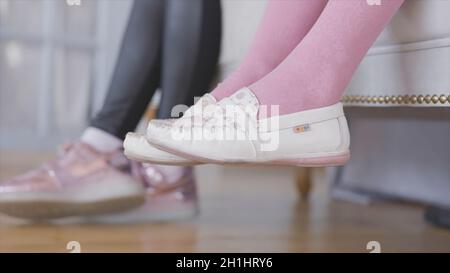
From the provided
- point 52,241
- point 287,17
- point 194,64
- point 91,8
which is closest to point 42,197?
point 52,241

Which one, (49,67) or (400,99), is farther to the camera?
(49,67)

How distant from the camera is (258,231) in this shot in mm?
944

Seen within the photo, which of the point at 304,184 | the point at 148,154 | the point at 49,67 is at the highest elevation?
the point at 49,67

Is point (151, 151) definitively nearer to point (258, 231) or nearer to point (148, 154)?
point (148, 154)

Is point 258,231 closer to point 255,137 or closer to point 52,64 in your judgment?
point 255,137

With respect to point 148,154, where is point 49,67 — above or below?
above

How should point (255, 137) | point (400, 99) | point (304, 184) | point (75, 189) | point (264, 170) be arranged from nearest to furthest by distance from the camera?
point (255, 137), point (400, 99), point (75, 189), point (304, 184), point (264, 170)

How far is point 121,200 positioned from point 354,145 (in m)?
0.83

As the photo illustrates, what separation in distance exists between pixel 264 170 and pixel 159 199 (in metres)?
1.44

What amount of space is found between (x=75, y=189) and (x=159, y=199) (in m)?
0.15

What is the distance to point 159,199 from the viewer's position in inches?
37.8

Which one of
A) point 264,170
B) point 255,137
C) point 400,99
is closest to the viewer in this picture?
point 255,137

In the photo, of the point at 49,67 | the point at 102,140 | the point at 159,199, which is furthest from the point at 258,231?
the point at 49,67

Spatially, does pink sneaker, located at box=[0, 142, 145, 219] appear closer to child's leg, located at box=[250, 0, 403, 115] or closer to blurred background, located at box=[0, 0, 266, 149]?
child's leg, located at box=[250, 0, 403, 115]
